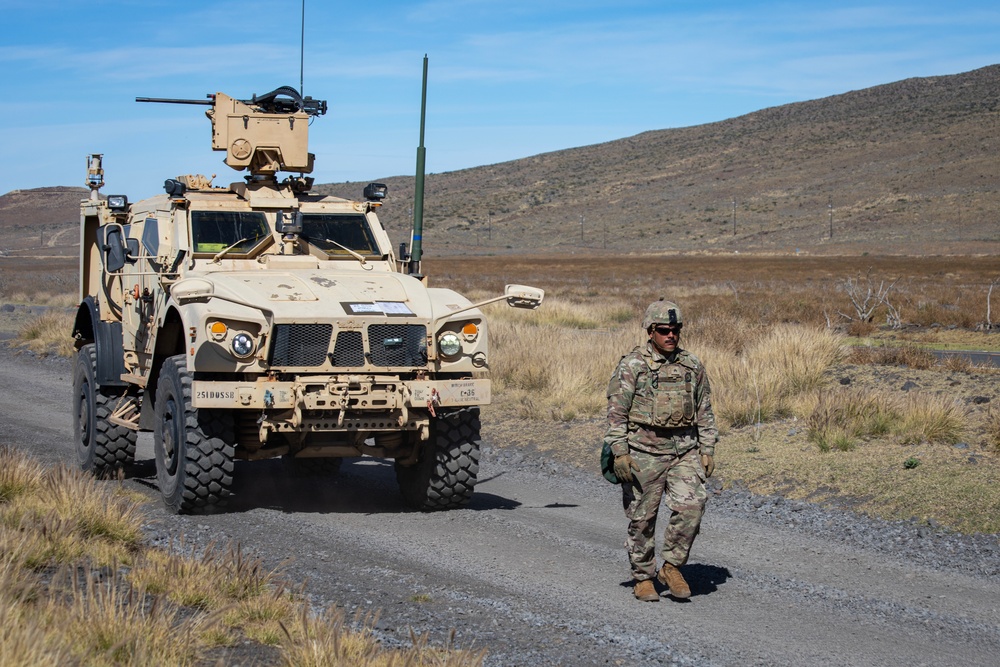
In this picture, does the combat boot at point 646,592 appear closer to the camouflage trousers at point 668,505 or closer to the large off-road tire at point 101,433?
the camouflage trousers at point 668,505

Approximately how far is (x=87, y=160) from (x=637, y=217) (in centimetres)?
10060

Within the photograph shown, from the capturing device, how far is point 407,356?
890cm

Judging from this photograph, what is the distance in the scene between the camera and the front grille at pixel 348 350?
28.5ft

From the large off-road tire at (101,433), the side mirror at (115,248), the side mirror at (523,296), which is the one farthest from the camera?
the large off-road tire at (101,433)

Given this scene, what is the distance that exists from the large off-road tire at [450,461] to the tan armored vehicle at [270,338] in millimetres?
16

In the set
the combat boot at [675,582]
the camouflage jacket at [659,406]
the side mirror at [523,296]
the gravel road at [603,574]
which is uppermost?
the side mirror at [523,296]

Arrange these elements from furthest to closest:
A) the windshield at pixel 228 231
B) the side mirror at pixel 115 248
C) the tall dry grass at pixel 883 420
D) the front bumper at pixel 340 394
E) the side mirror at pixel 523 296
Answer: the tall dry grass at pixel 883 420 < the side mirror at pixel 115 248 < the windshield at pixel 228 231 < the side mirror at pixel 523 296 < the front bumper at pixel 340 394

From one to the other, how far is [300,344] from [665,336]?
305 cm

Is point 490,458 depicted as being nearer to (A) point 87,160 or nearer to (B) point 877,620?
(A) point 87,160

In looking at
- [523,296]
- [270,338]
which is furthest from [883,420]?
[270,338]

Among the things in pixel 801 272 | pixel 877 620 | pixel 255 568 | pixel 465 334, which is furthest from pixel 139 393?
pixel 801 272

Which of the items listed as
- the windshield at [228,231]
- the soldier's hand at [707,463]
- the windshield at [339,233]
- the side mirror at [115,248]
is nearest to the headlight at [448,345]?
the windshield at [339,233]

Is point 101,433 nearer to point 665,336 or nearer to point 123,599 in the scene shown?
point 123,599

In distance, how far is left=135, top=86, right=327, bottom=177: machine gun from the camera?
11.1 meters
